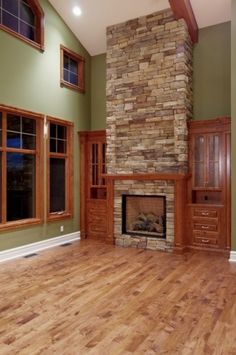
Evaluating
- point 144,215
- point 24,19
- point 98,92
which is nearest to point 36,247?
point 144,215

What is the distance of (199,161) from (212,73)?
1881mm

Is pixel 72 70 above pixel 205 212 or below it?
above

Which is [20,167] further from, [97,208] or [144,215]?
[144,215]

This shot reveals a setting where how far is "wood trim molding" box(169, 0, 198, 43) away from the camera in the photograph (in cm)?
550

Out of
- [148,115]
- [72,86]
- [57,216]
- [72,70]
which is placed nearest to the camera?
[148,115]

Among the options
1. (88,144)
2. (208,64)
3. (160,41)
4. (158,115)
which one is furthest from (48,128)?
(208,64)

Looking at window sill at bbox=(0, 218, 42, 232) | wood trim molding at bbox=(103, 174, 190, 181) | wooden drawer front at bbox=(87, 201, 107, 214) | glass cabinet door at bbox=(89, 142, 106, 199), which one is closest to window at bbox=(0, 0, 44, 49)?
glass cabinet door at bbox=(89, 142, 106, 199)

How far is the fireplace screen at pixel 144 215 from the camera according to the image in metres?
6.13

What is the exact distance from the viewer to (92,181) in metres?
7.16

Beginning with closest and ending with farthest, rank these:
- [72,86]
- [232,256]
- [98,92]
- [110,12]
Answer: [232,256] → [110,12] → [72,86] → [98,92]

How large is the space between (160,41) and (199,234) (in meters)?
4.02

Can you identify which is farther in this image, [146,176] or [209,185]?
[146,176]

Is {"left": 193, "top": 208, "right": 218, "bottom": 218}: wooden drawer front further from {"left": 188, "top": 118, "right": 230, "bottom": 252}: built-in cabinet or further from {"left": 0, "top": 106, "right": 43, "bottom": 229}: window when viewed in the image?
{"left": 0, "top": 106, "right": 43, "bottom": 229}: window

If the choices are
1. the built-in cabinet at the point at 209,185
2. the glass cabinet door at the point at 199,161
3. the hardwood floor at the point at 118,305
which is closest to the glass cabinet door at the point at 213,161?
the built-in cabinet at the point at 209,185
